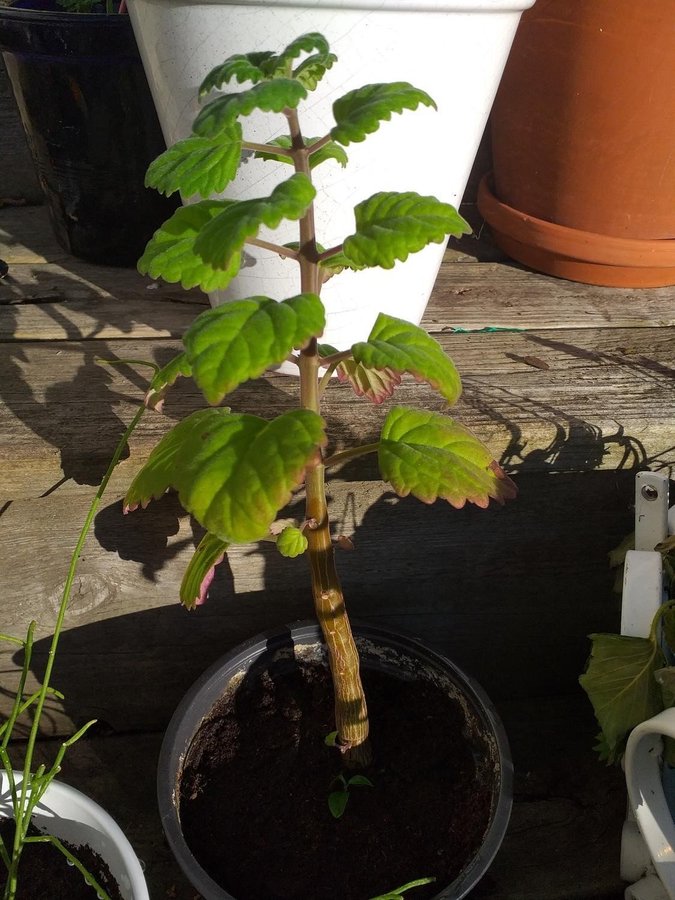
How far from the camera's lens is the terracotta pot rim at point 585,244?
3.74 ft

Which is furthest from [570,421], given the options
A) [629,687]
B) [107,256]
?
[107,256]

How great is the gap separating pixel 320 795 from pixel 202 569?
360mm

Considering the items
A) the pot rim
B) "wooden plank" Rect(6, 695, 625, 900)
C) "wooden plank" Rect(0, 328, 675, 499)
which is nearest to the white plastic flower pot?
the pot rim

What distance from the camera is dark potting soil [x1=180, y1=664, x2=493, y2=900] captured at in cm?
83

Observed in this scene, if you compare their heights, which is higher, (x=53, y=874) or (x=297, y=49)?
(x=297, y=49)

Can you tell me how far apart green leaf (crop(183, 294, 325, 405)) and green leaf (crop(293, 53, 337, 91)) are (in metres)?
0.17

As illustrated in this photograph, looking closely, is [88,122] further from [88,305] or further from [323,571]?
[323,571]

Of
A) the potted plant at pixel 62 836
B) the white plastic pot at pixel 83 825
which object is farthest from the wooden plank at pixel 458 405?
the white plastic pot at pixel 83 825

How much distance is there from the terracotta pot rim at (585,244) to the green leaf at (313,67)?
2.29 ft

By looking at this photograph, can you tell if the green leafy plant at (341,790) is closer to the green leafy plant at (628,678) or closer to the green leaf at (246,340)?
the green leafy plant at (628,678)

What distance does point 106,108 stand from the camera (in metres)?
1.11

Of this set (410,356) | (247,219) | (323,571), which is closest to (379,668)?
(323,571)

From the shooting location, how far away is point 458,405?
969mm

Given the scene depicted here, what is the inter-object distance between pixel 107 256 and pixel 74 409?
414 millimetres
